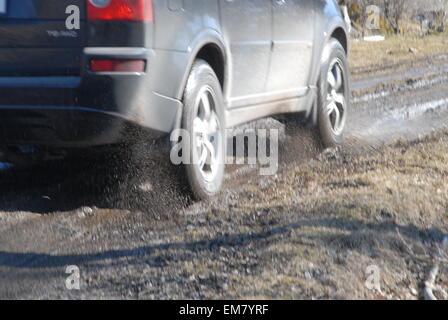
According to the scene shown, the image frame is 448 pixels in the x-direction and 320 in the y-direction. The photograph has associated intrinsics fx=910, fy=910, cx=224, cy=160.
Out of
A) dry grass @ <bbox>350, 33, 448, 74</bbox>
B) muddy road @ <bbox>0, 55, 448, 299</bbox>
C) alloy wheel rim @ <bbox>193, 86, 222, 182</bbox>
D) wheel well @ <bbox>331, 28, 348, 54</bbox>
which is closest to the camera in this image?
muddy road @ <bbox>0, 55, 448, 299</bbox>

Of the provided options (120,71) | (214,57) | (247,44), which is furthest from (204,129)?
(120,71)

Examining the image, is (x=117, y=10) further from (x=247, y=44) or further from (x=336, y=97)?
(x=336, y=97)

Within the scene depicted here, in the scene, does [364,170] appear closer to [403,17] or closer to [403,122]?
[403,122]

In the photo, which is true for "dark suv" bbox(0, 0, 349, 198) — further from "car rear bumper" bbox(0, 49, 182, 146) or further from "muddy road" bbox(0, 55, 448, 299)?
"muddy road" bbox(0, 55, 448, 299)

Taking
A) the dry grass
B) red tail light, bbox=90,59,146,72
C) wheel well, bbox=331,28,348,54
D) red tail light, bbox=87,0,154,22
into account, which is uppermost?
red tail light, bbox=87,0,154,22

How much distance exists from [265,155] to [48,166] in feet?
5.67

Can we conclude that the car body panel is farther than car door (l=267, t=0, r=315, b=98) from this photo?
No

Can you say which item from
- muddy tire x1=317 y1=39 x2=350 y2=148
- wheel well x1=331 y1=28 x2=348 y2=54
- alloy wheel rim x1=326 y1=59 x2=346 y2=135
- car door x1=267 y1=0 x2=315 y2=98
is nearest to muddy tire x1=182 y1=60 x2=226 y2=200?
A: car door x1=267 y1=0 x2=315 y2=98

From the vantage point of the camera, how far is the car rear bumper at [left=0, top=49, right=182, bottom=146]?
4.80m

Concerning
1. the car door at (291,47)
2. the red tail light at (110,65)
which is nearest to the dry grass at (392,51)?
the car door at (291,47)

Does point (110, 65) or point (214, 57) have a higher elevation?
point (110, 65)

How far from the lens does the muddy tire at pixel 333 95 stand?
7207 mm

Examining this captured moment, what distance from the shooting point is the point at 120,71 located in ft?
15.7

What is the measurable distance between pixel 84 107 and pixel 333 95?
321 centimetres
